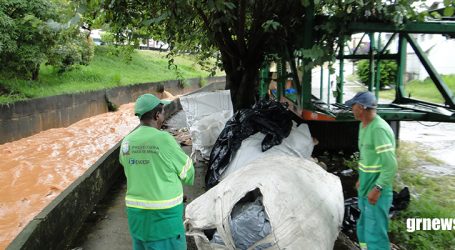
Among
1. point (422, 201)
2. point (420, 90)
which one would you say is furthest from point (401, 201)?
point (420, 90)

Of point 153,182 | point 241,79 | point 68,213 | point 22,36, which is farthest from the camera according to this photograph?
point 22,36

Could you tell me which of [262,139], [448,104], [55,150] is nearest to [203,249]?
[262,139]

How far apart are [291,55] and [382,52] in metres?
1.22

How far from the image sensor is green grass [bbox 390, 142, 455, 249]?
4.19 m

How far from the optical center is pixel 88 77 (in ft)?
56.2

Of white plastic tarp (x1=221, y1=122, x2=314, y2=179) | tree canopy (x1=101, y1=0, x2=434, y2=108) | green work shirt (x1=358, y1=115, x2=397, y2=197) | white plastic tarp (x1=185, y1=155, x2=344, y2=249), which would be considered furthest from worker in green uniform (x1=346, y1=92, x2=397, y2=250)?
white plastic tarp (x1=221, y1=122, x2=314, y2=179)

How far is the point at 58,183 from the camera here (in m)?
7.11

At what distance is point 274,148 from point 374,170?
5.23 feet

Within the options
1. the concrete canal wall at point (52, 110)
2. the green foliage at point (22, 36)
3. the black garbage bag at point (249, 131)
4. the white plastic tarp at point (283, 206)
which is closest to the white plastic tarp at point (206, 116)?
the black garbage bag at point (249, 131)

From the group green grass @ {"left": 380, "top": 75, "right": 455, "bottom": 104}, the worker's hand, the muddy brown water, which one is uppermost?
green grass @ {"left": 380, "top": 75, "right": 455, "bottom": 104}

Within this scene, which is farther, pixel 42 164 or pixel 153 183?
pixel 42 164

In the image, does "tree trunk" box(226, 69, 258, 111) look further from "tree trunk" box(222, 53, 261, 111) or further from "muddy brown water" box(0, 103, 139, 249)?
"muddy brown water" box(0, 103, 139, 249)

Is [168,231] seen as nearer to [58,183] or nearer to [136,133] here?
[136,133]

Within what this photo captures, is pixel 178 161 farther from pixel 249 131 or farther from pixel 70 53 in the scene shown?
pixel 70 53
